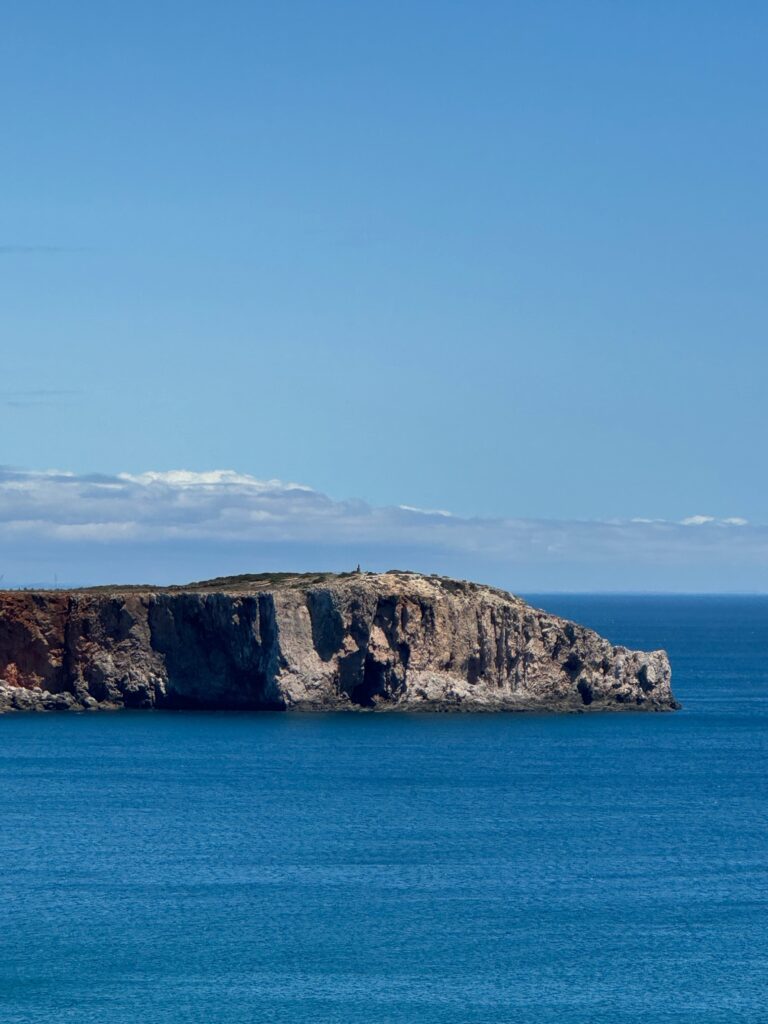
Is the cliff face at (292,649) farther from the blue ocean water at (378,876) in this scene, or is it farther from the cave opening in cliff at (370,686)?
the blue ocean water at (378,876)

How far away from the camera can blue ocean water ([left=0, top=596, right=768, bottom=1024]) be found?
53094 millimetres

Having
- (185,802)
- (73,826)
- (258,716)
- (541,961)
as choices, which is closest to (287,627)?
(258,716)

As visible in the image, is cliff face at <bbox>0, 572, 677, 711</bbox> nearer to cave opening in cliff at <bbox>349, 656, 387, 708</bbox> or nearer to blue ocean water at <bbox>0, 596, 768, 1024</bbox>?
cave opening in cliff at <bbox>349, 656, 387, 708</bbox>

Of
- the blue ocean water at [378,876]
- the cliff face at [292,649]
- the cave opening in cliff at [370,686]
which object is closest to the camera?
the blue ocean water at [378,876]

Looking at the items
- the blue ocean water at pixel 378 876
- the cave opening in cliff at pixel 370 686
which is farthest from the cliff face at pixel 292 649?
the blue ocean water at pixel 378 876

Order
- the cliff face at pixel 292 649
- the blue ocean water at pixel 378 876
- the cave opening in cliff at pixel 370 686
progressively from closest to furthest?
the blue ocean water at pixel 378 876, the cliff face at pixel 292 649, the cave opening in cliff at pixel 370 686

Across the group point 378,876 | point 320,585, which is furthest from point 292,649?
point 378,876

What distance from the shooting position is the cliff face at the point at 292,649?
11256cm

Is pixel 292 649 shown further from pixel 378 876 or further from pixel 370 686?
pixel 378 876

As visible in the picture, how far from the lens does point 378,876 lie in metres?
67.1

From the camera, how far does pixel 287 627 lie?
111438 mm

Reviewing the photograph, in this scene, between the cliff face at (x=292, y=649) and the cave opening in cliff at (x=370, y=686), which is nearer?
the cliff face at (x=292, y=649)

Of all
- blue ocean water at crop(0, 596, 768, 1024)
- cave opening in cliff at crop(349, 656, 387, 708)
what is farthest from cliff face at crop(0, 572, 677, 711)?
blue ocean water at crop(0, 596, 768, 1024)

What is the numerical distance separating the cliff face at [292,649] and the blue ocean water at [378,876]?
6.48 metres
